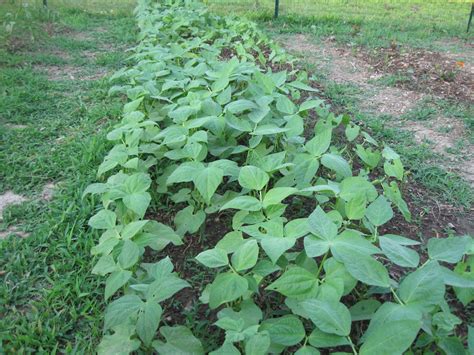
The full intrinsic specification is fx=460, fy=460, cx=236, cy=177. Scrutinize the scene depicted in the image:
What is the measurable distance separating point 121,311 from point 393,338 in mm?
758

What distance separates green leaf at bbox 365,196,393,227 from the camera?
1.57 meters

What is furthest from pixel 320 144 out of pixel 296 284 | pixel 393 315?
pixel 393 315

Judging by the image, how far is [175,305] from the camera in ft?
5.42

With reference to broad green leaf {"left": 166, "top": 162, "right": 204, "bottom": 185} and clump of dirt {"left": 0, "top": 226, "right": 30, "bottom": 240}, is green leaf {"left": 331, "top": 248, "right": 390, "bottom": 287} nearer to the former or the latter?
broad green leaf {"left": 166, "top": 162, "right": 204, "bottom": 185}

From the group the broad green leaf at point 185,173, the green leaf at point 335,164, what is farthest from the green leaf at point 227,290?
the green leaf at point 335,164

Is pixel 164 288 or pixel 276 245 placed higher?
pixel 276 245

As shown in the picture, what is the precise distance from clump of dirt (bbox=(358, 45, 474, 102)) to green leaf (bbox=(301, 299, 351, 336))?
10.2 ft

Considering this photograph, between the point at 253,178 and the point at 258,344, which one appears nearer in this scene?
the point at 258,344

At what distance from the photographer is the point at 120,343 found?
4.37ft

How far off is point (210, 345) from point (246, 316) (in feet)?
0.64

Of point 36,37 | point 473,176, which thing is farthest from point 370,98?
point 36,37

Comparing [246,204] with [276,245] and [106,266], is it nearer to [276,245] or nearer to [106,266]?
[276,245]

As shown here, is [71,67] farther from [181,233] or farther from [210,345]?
[210,345]

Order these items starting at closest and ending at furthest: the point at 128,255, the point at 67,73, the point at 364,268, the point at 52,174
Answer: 1. the point at 364,268
2. the point at 128,255
3. the point at 52,174
4. the point at 67,73
